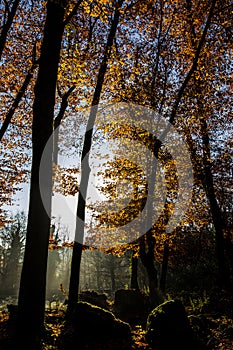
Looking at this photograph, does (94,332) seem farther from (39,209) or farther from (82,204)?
(82,204)

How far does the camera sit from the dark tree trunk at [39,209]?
5707mm

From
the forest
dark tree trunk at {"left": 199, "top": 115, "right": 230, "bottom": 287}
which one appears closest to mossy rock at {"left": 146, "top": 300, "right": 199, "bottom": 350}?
the forest

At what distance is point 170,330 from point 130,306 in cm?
717

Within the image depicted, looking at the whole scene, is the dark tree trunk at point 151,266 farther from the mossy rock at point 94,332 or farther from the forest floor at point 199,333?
the mossy rock at point 94,332

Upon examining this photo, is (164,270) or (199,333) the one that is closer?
(199,333)

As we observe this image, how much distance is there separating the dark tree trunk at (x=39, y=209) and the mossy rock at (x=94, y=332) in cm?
76

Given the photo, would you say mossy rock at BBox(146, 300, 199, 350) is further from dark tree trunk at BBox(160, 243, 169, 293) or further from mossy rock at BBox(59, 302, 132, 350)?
dark tree trunk at BBox(160, 243, 169, 293)

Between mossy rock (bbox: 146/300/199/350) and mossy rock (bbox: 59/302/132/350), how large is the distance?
2.62ft

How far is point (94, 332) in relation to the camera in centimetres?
621

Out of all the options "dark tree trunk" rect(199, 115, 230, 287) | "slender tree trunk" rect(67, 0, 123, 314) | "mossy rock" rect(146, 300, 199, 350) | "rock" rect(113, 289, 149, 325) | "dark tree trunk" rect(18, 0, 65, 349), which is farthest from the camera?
"dark tree trunk" rect(199, 115, 230, 287)

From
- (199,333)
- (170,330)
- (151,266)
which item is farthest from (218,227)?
(170,330)

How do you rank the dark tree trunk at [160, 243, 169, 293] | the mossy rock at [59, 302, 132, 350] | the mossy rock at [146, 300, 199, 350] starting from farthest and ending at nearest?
the dark tree trunk at [160, 243, 169, 293] → the mossy rock at [146, 300, 199, 350] → the mossy rock at [59, 302, 132, 350]

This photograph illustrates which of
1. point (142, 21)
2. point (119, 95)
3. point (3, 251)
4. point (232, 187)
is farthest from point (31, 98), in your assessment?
point (3, 251)

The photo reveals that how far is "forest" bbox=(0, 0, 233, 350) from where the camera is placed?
6352mm
